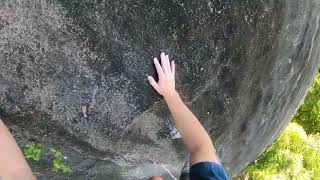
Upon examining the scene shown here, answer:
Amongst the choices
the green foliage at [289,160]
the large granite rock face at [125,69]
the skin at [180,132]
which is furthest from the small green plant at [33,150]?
the green foliage at [289,160]

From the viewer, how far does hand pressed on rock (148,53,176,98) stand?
2.60 metres

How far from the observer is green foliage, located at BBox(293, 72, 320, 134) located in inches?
360

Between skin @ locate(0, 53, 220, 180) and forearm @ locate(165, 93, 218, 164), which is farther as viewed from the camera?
forearm @ locate(165, 93, 218, 164)

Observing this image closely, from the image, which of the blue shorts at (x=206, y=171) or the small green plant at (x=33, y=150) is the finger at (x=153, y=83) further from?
the small green plant at (x=33, y=150)

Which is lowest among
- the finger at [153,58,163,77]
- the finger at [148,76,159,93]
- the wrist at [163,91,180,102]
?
the wrist at [163,91,180,102]

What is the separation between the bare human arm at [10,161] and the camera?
87.4 inches

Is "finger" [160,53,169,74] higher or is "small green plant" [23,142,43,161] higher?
"finger" [160,53,169,74]

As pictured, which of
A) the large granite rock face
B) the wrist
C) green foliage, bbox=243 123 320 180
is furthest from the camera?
green foliage, bbox=243 123 320 180

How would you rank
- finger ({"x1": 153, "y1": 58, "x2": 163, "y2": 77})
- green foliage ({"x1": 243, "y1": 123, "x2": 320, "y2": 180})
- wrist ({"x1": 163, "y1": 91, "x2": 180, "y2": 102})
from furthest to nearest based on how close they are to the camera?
green foliage ({"x1": 243, "y1": 123, "x2": 320, "y2": 180}), wrist ({"x1": 163, "y1": 91, "x2": 180, "y2": 102}), finger ({"x1": 153, "y1": 58, "x2": 163, "y2": 77})

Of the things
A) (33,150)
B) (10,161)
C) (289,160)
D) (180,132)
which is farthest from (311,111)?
(10,161)

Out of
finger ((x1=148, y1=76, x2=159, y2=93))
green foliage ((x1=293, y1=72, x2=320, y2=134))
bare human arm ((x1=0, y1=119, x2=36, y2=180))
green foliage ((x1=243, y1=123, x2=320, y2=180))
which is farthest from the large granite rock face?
green foliage ((x1=293, y1=72, x2=320, y2=134))

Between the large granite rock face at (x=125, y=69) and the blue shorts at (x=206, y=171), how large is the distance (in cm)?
46

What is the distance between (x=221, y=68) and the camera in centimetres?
293

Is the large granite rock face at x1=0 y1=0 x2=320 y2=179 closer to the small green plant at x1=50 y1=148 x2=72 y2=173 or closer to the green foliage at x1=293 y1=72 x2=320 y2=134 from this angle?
the small green plant at x1=50 y1=148 x2=72 y2=173
